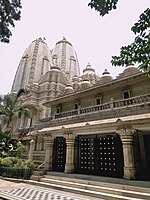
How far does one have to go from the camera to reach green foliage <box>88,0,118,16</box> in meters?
3.86

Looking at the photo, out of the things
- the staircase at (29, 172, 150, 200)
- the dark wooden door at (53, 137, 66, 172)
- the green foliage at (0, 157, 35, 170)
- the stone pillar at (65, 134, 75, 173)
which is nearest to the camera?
the staircase at (29, 172, 150, 200)

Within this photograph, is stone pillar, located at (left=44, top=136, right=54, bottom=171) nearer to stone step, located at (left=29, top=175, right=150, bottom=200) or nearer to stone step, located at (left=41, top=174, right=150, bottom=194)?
stone step, located at (left=41, top=174, right=150, bottom=194)

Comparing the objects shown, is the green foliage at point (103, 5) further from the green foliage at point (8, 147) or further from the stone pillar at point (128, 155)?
the green foliage at point (8, 147)

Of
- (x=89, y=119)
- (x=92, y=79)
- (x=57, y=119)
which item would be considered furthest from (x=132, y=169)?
(x=92, y=79)

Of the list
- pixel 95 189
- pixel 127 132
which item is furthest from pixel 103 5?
pixel 95 189

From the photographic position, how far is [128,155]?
8.58 metres

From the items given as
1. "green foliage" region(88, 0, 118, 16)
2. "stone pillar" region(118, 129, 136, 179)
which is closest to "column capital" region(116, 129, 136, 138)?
"stone pillar" region(118, 129, 136, 179)

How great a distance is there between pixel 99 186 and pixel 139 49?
7.38 metres

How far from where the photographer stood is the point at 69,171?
10922 millimetres

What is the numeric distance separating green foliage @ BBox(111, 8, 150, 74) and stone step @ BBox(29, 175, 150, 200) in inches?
220

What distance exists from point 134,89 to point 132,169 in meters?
5.58

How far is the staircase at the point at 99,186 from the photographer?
684cm

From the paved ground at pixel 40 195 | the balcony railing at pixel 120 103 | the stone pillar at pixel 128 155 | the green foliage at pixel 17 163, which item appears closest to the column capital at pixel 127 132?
the stone pillar at pixel 128 155

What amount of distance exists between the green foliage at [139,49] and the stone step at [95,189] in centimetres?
559
